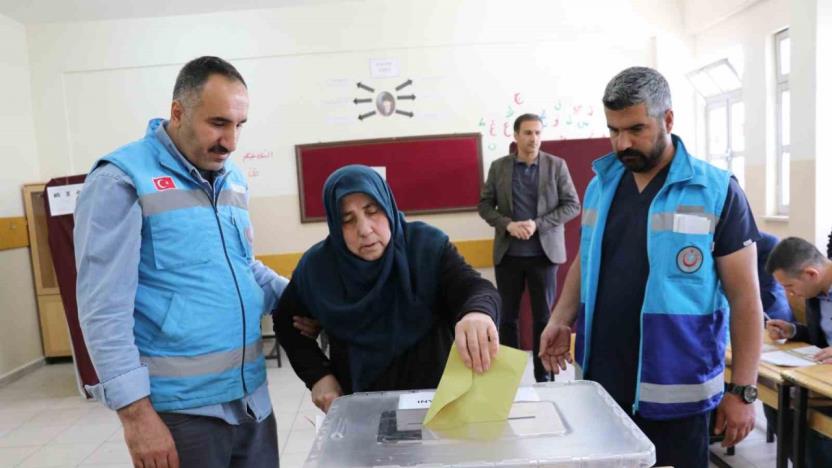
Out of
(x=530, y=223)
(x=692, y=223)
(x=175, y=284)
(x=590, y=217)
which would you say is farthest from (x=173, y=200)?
(x=530, y=223)

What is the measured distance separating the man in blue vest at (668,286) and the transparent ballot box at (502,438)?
47 centimetres

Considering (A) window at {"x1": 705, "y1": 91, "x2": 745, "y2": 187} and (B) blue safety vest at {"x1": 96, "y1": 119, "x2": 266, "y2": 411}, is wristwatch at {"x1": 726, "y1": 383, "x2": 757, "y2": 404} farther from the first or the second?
(A) window at {"x1": 705, "y1": 91, "x2": 745, "y2": 187}

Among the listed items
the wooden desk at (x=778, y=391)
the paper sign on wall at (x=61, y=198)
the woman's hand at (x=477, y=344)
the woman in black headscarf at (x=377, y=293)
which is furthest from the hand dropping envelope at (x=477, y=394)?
the paper sign on wall at (x=61, y=198)

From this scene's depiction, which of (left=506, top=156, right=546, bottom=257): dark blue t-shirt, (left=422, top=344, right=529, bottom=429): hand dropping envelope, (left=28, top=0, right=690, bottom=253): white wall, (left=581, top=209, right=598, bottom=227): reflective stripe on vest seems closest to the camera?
(left=422, top=344, right=529, bottom=429): hand dropping envelope

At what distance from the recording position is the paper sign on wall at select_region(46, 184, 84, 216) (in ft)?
11.6

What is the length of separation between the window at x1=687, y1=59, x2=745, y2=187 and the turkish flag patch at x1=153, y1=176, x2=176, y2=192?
4.27 m

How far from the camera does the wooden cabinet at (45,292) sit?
4.47 m

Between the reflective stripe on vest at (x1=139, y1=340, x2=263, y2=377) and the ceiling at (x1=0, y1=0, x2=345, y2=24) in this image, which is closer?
the reflective stripe on vest at (x1=139, y1=340, x2=263, y2=377)

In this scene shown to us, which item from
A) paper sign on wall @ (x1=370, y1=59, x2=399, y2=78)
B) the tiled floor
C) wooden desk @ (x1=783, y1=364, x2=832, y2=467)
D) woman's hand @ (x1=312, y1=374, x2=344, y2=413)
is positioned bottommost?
the tiled floor

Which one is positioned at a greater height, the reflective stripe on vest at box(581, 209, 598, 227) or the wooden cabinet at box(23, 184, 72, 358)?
the reflective stripe on vest at box(581, 209, 598, 227)

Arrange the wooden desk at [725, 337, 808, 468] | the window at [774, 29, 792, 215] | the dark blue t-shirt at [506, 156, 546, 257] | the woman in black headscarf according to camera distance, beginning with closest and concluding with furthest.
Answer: the woman in black headscarf → the wooden desk at [725, 337, 808, 468] → the dark blue t-shirt at [506, 156, 546, 257] → the window at [774, 29, 792, 215]

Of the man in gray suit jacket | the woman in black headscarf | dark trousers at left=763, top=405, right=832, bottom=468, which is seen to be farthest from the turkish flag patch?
the man in gray suit jacket

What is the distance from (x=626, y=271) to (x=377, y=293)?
63cm

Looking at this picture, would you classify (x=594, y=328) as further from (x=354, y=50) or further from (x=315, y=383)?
(x=354, y=50)
